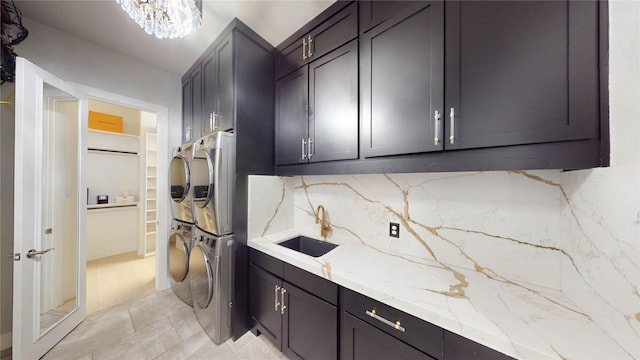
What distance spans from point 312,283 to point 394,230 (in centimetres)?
70

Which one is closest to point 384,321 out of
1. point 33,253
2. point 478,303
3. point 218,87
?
point 478,303

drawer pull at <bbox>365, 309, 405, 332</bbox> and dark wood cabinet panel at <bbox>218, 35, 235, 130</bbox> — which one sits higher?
dark wood cabinet panel at <bbox>218, 35, 235, 130</bbox>

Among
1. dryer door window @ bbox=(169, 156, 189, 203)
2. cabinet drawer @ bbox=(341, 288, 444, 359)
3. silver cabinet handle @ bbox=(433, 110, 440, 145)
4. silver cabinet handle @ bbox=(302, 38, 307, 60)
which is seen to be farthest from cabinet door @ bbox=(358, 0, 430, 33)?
dryer door window @ bbox=(169, 156, 189, 203)

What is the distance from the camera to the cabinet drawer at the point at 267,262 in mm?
1469

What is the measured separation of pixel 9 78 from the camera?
5.02 ft

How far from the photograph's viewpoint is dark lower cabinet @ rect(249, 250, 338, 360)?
1.20 m

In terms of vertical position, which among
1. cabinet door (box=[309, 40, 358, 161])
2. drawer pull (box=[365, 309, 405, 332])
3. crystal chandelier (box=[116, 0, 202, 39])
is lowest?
drawer pull (box=[365, 309, 405, 332])

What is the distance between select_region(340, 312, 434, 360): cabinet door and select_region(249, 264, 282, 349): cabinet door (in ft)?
1.82

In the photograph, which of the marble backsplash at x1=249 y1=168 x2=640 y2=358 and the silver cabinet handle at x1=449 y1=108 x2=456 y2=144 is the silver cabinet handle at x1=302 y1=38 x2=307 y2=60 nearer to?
the marble backsplash at x1=249 y1=168 x2=640 y2=358

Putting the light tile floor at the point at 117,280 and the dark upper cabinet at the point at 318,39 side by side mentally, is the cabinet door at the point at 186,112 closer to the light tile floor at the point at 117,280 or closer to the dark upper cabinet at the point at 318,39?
the dark upper cabinet at the point at 318,39

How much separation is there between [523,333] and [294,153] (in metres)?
1.56

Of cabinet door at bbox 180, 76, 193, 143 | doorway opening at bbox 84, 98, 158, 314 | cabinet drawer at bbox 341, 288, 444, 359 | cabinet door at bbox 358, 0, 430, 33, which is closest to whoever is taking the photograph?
cabinet drawer at bbox 341, 288, 444, 359

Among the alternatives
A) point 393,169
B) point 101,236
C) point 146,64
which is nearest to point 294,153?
point 393,169

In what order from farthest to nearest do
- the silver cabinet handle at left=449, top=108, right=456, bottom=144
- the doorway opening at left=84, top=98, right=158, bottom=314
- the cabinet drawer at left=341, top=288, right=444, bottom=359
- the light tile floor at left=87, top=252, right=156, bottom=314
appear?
the doorway opening at left=84, top=98, right=158, bottom=314
the light tile floor at left=87, top=252, right=156, bottom=314
the silver cabinet handle at left=449, top=108, right=456, bottom=144
the cabinet drawer at left=341, top=288, right=444, bottom=359
